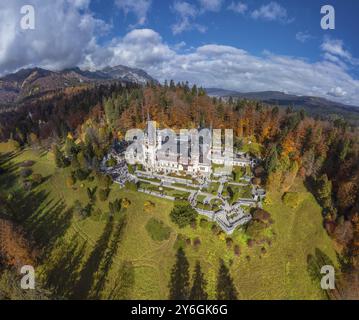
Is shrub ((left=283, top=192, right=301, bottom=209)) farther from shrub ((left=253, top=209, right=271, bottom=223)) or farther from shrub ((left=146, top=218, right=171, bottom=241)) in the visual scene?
shrub ((left=146, top=218, right=171, bottom=241))

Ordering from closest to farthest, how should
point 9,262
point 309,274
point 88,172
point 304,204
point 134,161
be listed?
1. point 9,262
2. point 309,274
3. point 304,204
4. point 88,172
5. point 134,161

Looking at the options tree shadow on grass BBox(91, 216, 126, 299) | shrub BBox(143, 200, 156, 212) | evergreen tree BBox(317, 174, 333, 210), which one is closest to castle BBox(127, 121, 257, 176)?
shrub BBox(143, 200, 156, 212)

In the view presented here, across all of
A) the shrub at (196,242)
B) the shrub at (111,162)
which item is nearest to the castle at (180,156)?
the shrub at (111,162)

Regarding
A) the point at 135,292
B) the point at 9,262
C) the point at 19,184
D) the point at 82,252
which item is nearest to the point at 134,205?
the point at 82,252

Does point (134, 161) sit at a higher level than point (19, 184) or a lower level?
higher

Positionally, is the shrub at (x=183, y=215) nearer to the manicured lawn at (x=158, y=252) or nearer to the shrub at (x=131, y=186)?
the manicured lawn at (x=158, y=252)

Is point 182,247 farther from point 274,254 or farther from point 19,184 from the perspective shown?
point 19,184

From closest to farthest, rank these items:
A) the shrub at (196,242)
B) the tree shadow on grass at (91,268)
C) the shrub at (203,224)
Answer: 1. the tree shadow on grass at (91,268)
2. the shrub at (196,242)
3. the shrub at (203,224)
